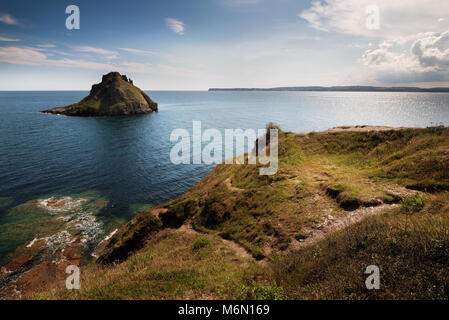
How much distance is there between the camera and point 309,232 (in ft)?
40.0

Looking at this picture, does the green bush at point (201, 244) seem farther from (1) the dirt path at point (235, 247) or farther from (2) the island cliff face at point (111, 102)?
(2) the island cliff face at point (111, 102)

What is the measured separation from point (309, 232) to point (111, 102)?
153 meters

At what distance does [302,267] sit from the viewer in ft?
27.4

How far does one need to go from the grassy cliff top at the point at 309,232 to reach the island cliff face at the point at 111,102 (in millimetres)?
135104

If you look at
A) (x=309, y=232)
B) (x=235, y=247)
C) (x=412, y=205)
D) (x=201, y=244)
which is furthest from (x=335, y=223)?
(x=201, y=244)

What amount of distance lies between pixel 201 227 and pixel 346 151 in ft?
59.1

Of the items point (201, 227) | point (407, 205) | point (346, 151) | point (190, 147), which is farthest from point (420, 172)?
point (190, 147)

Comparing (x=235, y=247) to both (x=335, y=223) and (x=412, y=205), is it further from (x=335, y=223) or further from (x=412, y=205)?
(x=412, y=205)

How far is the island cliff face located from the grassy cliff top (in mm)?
135104

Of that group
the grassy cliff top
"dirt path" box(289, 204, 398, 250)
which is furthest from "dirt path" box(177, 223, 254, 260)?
"dirt path" box(289, 204, 398, 250)

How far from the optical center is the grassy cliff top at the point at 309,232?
6535mm

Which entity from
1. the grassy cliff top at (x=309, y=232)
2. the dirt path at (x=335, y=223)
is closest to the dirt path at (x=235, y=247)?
the grassy cliff top at (x=309, y=232)
